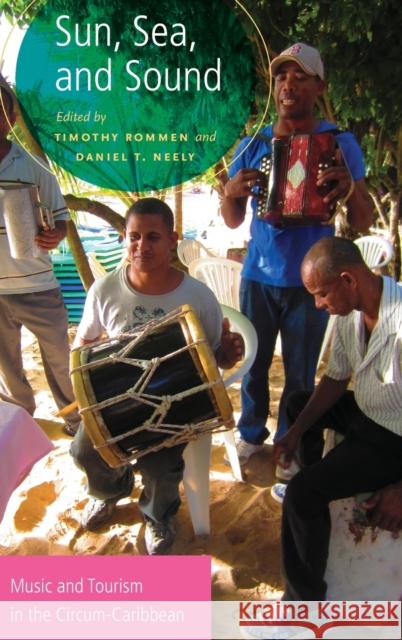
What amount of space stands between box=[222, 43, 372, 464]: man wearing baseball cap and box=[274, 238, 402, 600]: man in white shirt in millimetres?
511

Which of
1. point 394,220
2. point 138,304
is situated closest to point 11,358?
point 138,304

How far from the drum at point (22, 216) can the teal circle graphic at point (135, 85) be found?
62cm

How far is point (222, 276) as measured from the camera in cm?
295

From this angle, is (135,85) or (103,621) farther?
(135,85)

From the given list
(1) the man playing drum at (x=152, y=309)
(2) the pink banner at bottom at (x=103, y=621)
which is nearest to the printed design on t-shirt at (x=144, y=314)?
(1) the man playing drum at (x=152, y=309)

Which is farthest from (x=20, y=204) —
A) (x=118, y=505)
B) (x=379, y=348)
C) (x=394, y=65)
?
(x=394, y=65)

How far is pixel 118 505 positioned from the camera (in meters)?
2.24

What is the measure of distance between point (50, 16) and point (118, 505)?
8.02 feet

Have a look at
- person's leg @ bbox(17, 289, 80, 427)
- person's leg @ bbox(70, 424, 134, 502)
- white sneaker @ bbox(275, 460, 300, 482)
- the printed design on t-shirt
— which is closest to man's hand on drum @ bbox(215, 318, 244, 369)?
the printed design on t-shirt

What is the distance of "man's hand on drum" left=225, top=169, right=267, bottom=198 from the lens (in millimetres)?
2145

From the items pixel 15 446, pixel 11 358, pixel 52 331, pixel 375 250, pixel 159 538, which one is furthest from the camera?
pixel 375 250

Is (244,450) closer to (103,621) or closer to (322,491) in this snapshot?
(322,491)

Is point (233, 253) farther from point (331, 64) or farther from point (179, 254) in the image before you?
point (331, 64)

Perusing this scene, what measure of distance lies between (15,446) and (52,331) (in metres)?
1.25
